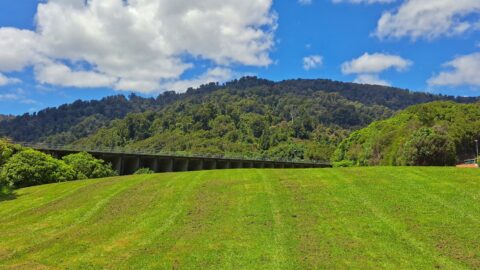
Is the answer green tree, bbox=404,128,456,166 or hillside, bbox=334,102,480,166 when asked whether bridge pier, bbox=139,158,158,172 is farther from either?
green tree, bbox=404,128,456,166

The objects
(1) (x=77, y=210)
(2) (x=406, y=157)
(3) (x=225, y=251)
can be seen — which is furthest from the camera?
(2) (x=406, y=157)

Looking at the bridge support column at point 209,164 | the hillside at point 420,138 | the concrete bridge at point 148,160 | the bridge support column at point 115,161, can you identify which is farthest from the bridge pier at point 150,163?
the hillside at point 420,138

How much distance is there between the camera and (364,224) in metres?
17.1

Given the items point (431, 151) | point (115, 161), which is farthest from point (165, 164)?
point (431, 151)

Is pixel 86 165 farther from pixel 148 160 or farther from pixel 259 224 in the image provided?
pixel 259 224

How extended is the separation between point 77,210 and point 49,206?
262cm

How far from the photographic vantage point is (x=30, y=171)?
3734cm

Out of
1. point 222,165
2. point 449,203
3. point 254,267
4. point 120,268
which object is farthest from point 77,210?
point 222,165

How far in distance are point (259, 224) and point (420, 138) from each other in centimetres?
6670

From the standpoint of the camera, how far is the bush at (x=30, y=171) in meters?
36.7

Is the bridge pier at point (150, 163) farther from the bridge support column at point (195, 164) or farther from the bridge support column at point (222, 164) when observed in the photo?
the bridge support column at point (222, 164)

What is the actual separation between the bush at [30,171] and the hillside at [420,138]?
2285 inches

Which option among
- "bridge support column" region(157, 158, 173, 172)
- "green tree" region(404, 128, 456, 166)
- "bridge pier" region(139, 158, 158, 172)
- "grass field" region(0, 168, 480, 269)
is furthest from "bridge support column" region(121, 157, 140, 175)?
"grass field" region(0, 168, 480, 269)

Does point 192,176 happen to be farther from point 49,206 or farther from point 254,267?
point 254,267
